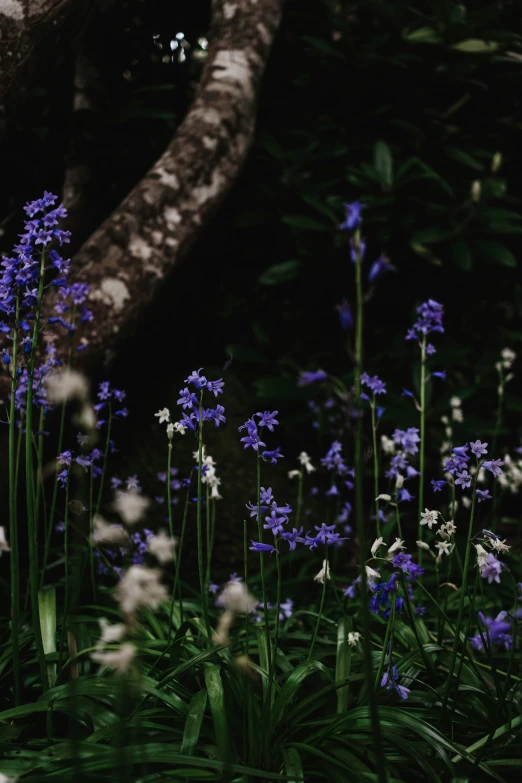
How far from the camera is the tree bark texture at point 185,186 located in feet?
9.21

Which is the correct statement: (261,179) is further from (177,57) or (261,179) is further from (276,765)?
(276,765)

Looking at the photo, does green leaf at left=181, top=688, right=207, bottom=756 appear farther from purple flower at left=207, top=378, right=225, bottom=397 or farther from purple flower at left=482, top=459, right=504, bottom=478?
purple flower at left=482, top=459, right=504, bottom=478

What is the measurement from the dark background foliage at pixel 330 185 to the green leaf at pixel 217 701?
197 cm

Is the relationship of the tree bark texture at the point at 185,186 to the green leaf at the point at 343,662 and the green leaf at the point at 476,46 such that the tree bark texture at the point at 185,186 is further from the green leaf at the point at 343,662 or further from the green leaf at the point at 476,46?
the green leaf at the point at 343,662

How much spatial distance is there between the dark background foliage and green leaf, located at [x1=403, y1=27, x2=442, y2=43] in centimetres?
2

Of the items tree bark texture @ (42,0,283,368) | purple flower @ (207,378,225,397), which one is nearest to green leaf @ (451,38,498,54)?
tree bark texture @ (42,0,283,368)

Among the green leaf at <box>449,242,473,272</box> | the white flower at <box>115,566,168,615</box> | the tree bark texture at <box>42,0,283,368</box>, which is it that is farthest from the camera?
the green leaf at <box>449,242,473,272</box>

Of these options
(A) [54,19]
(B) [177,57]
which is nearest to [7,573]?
(A) [54,19]

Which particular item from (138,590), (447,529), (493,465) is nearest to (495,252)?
(493,465)

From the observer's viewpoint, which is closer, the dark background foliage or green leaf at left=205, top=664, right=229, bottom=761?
green leaf at left=205, top=664, right=229, bottom=761

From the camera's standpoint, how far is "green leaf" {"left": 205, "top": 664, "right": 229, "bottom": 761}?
1.34 m

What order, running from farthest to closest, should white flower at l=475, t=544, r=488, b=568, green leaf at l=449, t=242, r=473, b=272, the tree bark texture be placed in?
green leaf at l=449, t=242, r=473, b=272 → the tree bark texture → white flower at l=475, t=544, r=488, b=568

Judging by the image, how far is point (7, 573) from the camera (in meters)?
2.47

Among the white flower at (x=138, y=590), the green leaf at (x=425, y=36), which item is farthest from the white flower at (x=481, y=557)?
the green leaf at (x=425, y=36)
